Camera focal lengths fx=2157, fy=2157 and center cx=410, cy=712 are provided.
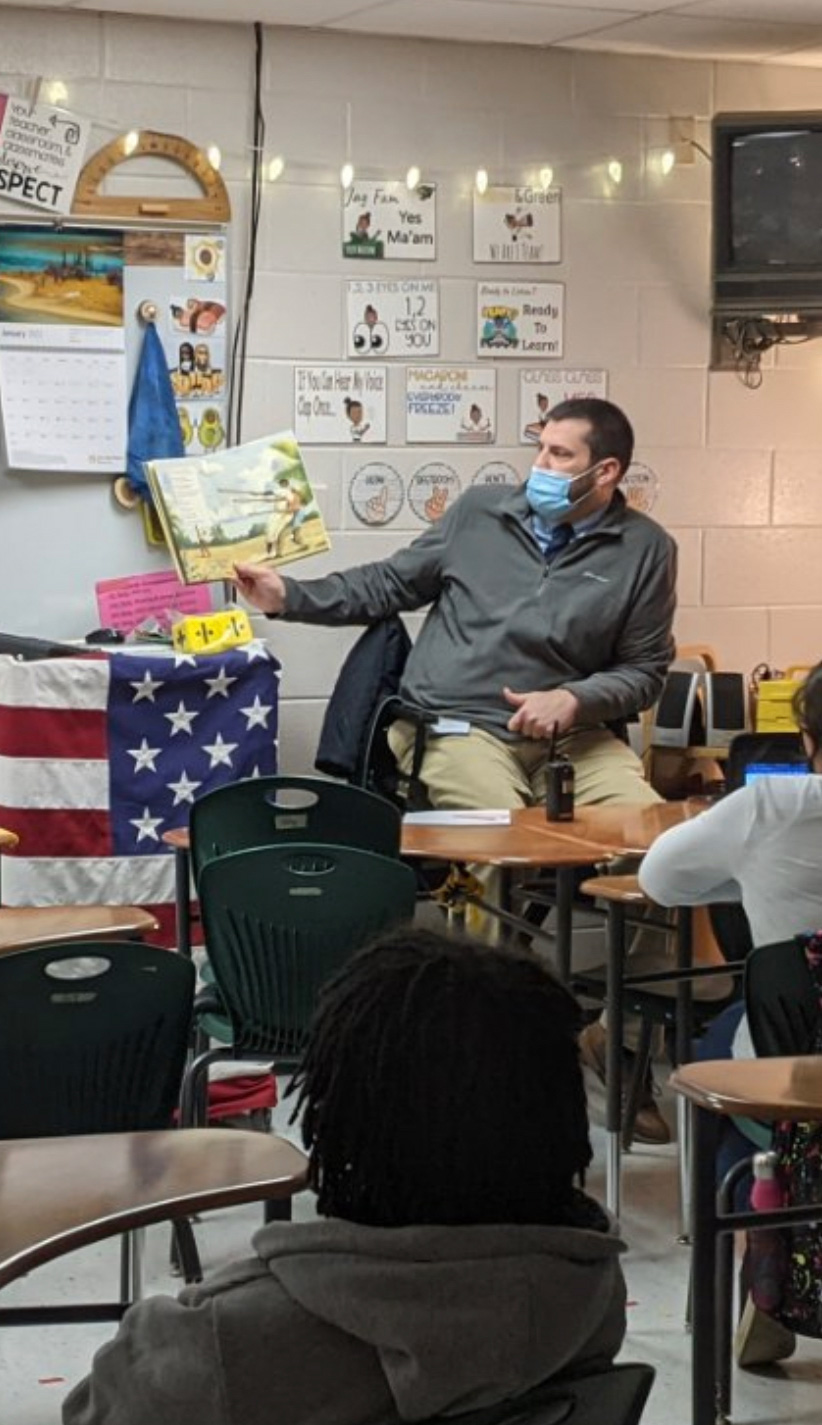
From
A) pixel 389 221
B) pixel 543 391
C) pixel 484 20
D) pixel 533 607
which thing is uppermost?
pixel 484 20

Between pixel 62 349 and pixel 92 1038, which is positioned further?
pixel 62 349

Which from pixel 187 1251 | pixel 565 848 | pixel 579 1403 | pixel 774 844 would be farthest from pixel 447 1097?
pixel 565 848

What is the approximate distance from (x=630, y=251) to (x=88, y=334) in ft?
4.99

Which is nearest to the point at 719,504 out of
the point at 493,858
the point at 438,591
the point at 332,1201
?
the point at 438,591

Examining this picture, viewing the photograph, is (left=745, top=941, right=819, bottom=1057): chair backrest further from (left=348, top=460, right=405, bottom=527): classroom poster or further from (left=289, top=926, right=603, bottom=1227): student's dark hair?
(left=348, top=460, right=405, bottom=527): classroom poster

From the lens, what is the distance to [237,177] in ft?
18.4

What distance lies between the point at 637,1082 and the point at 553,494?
5.08ft

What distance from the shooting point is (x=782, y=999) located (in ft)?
9.95

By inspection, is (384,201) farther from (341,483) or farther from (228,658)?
(228,658)

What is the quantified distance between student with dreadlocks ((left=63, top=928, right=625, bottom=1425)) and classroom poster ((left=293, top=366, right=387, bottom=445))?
4.29 meters

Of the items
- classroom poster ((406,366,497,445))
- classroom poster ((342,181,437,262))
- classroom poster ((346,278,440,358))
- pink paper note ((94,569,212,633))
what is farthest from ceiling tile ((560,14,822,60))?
pink paper note ((94,569,212,633))

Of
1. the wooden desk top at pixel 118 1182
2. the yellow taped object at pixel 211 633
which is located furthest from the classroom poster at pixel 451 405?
the wooden desk top at pixel 118 1182

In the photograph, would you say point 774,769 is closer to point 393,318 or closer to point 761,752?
point 761,752

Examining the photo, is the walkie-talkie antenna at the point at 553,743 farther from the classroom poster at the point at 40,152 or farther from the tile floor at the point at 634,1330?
the classroom poster at the point at 40,152
